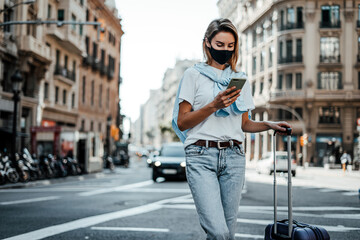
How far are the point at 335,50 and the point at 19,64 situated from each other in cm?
3140

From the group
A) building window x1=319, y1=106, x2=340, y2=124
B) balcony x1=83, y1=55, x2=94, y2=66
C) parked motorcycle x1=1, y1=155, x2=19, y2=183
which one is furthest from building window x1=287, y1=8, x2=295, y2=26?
parked motorcycle x1=1, y1=155, x2=19, y2=183

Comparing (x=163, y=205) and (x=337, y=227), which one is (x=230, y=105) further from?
(x=163, y=205)

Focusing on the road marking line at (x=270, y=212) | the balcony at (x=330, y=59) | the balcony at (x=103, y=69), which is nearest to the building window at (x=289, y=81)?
the balcony at (x=330, y=59)

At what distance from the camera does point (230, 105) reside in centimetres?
320

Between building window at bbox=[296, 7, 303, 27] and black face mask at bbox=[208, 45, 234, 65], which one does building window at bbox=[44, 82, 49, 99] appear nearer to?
building window at bbox=[296, 7, 303, 27]

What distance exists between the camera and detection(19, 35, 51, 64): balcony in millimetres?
26156

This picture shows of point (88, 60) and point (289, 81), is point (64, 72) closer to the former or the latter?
point (88, 60)

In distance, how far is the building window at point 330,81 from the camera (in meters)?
46.5

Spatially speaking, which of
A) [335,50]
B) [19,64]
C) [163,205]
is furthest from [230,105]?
[335,50]

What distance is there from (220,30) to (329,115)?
4567cm

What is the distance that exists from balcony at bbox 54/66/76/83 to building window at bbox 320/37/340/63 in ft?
80.7

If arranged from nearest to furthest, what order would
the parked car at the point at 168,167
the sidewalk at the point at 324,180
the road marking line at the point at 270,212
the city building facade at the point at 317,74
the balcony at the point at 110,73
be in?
the road marking line at the point at 270,212 → the sidewalk at the point at 324,180 → the parked car at the point at 168,167 → the city building facade at the point at 317,74 → the balcony at the point at 110,73

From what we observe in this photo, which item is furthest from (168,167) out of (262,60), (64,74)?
(262,60)

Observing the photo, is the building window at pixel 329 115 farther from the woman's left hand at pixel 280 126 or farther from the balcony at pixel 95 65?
the woman's left hand at pixel 280 126
